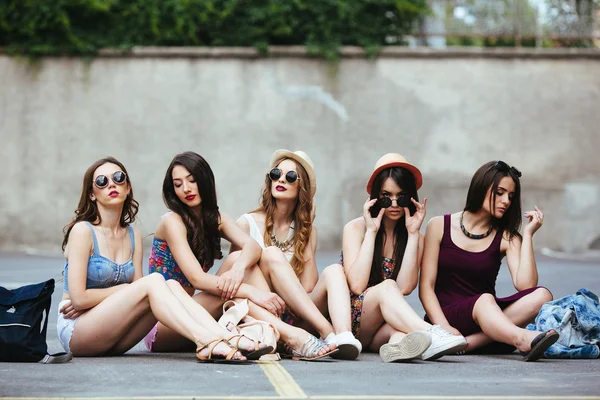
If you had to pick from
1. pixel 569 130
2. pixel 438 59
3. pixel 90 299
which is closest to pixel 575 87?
pixel 569 130

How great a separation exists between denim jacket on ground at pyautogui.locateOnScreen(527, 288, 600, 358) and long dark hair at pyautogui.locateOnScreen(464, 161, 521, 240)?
66 centimetres

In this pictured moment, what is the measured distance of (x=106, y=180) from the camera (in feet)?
20.6

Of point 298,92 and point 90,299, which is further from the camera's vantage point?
point 298,92

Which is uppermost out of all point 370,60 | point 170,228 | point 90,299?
point 370,60

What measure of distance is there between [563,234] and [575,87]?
227 cm

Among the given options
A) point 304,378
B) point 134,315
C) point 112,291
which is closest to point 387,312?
point 304,378

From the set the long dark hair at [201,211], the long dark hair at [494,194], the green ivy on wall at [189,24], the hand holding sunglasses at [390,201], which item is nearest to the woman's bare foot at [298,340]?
the long dark hair at [201,211]

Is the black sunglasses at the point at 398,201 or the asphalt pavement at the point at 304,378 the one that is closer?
the asphalt pavement at the point at 304,378

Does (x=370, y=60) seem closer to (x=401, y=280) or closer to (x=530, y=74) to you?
(x=530, y=74)

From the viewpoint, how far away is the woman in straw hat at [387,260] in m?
6.27

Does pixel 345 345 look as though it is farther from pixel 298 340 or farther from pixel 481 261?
pixel 481 261

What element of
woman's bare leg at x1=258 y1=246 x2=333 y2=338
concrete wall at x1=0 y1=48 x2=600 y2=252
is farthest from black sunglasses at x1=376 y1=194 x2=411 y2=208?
concrete wall at x1=0 y1=48 x2=600 y2=252

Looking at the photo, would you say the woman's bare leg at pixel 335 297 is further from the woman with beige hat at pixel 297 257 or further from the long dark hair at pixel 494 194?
the long dark hair at pixel 494 194

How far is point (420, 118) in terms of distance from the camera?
16.2m
